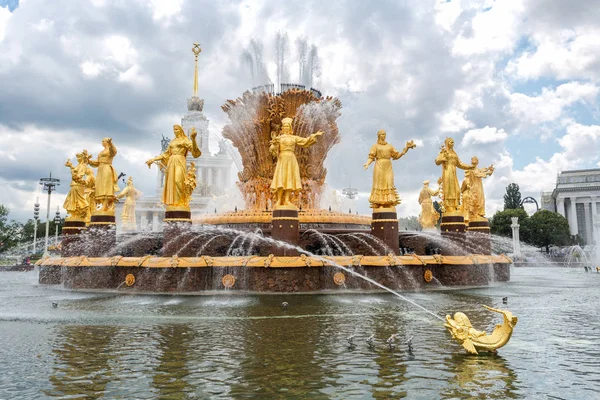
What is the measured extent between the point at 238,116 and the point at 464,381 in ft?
56.0

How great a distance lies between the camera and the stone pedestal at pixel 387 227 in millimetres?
15727

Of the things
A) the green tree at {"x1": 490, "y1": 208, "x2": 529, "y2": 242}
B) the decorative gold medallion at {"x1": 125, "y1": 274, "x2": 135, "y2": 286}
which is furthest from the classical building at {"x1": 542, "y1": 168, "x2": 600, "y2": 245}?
the decorative gold medallion at {"x1": 125, "y1": 274, "x2": 135, "y2": 286}

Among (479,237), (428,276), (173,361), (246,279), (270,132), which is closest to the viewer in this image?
(173,361)

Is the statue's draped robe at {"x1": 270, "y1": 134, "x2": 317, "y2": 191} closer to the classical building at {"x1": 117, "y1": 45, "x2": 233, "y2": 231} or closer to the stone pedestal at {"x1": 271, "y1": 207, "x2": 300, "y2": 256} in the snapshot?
the stone pedestal at {"x1": 271, "y1": 207, "x2": 300, "y2": 256}

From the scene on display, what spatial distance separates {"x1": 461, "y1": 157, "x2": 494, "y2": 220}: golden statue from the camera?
74.3 ft

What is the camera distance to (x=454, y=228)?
18.7m

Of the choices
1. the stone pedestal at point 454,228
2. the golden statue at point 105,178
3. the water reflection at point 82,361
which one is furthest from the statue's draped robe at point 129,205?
the water reflection at point 82,361

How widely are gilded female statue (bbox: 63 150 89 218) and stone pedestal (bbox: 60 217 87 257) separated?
392 millimetres

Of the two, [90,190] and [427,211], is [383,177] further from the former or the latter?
[90,190]

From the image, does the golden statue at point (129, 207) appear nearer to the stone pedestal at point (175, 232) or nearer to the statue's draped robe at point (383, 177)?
the stone pedestal at point (175, 232)

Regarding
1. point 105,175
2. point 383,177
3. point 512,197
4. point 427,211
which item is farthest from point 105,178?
point 512,197

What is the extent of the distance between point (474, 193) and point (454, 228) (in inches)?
197

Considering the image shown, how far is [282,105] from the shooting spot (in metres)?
19.6

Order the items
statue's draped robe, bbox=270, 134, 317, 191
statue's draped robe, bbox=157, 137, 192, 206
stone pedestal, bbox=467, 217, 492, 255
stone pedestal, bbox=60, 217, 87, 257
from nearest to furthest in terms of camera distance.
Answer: statue's draped robe, bbox=270, 134, 317, 191, statue's draped robe, bbox=157, 137, 192, 206, stone pedestal, bbox=60, 217, 87, 257, stone pedestal, bbox=467, 217, 492, 255
